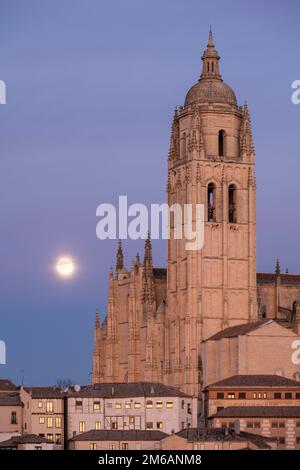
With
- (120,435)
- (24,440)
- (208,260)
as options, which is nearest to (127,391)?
(24,440)

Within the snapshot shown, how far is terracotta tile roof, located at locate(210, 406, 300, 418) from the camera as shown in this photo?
173125 mm

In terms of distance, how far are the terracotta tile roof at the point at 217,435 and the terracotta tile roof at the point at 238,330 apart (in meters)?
24.6

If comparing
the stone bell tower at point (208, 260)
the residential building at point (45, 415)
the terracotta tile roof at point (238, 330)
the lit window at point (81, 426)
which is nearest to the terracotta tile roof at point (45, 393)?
the residential building at point (45, 415)

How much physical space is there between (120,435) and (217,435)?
6.67 metres

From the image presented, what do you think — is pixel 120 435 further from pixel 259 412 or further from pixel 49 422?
pixel 259 412

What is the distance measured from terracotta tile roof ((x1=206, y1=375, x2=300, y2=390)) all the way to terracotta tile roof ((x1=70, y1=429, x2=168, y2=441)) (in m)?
19.0

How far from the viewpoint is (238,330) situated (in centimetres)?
19112

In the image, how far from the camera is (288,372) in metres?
190

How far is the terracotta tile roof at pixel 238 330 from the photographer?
7466 inches

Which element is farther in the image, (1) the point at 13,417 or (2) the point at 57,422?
(1) the point at 13,417
